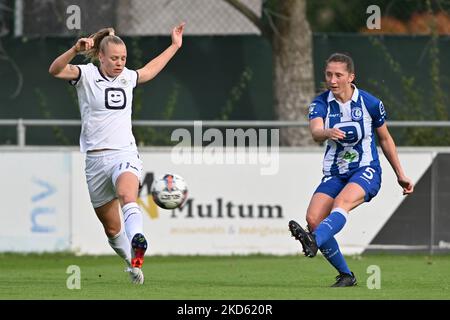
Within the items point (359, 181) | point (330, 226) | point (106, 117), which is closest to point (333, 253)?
point (330, 226)

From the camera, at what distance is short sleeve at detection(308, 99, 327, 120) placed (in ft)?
31.2

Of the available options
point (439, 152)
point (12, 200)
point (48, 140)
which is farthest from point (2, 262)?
point (439, 152)

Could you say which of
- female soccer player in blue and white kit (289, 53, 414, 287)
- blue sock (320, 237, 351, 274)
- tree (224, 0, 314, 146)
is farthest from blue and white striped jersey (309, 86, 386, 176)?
tree (224, 0, 314, 146)

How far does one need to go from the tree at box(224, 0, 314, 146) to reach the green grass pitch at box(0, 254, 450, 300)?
2987mm

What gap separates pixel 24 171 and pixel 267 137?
11.0 feet

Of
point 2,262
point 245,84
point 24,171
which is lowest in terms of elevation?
point 2,262

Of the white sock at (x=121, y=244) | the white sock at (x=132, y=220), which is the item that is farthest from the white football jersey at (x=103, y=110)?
the white sock at (x=121, y=244)

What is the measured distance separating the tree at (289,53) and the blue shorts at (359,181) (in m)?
7.06

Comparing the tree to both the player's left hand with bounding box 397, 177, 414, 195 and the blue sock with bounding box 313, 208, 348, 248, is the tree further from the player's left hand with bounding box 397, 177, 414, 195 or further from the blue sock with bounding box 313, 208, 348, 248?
the blue sock with bounding box 313, 208, 348, 248

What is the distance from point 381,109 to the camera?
9641 millimetres

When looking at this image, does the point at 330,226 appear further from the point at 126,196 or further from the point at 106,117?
the point at 106,117

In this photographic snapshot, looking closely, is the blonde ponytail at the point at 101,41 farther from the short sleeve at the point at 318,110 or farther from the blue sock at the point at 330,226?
the blue sock at the point at 330,226

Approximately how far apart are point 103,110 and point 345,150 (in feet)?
6.61

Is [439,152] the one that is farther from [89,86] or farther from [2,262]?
[89,86]
